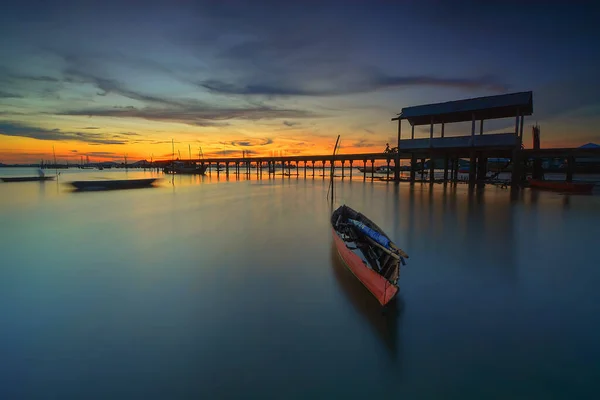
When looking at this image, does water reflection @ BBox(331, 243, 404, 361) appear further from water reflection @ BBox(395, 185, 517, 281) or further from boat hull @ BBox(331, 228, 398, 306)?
water reflection @ BBox(395, 185, 517, 281)

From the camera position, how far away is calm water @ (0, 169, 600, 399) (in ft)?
13.9

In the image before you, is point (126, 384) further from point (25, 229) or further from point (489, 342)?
point (25, 229)

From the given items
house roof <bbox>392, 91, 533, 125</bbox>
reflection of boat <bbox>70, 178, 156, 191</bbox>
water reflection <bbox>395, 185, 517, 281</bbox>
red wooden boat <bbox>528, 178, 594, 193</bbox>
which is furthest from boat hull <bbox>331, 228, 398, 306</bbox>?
reflection of boat <bbox>70, 178, 156, 191</bbox>

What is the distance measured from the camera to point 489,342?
512 cm

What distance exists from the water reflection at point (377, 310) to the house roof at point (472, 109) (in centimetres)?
3046

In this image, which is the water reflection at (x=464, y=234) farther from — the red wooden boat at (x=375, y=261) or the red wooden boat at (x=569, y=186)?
the red wooden boat at (x=569, y=186)

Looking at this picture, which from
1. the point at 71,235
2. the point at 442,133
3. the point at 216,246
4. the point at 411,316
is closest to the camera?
the point at 411,316

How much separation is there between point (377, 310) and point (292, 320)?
1806 millimetres

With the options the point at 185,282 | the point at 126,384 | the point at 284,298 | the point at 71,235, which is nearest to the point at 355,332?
the point at 284,298

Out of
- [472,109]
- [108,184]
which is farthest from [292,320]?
[108,184]

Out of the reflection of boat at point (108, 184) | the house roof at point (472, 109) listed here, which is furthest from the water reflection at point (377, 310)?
the reflection of boat at point (108, 184)

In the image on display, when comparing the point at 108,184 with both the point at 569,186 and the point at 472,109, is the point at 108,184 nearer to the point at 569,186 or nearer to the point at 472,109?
the point at 472,109

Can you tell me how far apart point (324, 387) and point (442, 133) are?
3924 cm

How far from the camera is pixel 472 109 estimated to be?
30812 mm
